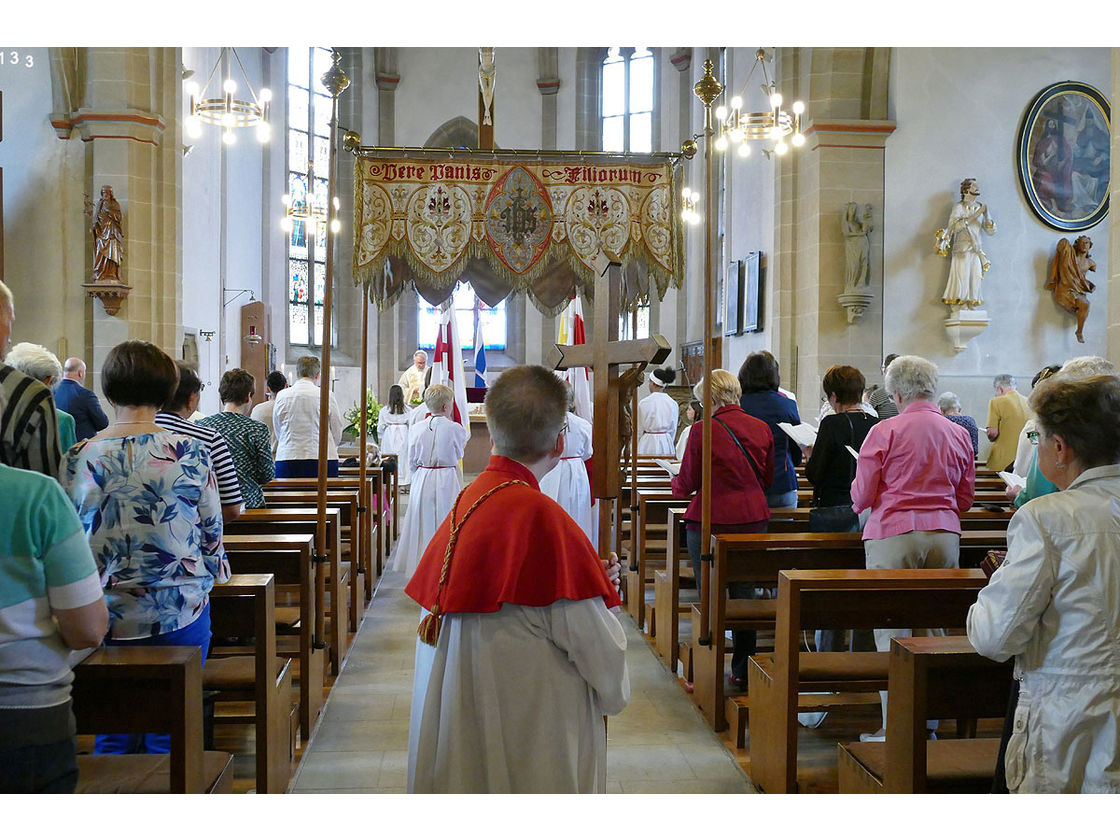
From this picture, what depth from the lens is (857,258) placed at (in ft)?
34.6

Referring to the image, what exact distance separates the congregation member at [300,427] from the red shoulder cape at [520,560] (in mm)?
4781

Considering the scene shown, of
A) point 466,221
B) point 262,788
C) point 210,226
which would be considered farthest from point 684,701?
Result: point 210,226

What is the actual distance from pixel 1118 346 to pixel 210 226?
11367 mm

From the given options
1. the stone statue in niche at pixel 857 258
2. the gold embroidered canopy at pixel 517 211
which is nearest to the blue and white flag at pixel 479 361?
the stone statue in niche at pixel 857 258

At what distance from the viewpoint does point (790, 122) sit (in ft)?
33.1

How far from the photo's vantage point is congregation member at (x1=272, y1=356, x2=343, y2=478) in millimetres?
6945

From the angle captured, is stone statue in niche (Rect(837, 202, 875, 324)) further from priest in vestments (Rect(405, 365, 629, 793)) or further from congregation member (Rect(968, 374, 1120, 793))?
priest in vestments (Rect(405, 365, 629, 793))

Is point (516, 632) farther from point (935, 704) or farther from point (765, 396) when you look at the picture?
point (765, 396)

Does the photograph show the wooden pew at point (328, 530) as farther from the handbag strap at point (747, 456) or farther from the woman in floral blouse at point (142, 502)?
the woman in floral blouse at point (142, 502)

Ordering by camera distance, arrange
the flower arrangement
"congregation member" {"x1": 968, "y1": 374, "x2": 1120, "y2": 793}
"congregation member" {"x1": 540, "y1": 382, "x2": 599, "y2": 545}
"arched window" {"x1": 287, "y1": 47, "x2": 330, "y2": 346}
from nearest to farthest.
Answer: "congregation member" {"x1": 968, "y1": 374, "x2": 1120, "y2": 793}, "congregation member" {"x1": 540, "y1": 382, "x2": 599, "y2": 545}, the flower arrangement, "arched window" {"x1": 287, "y1": 47, "x2": 330, "y2": 346}

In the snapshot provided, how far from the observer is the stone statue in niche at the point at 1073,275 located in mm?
10578

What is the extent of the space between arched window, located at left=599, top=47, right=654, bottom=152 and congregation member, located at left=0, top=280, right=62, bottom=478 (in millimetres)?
18153

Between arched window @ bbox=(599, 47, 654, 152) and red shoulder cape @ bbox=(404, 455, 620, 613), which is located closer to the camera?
red shoulder cape @ bbox=(404, 455, 620, 613)

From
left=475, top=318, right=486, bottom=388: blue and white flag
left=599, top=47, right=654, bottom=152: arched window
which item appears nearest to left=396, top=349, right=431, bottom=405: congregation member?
left=475, top=318, right=486, bottom=388: blue and white flag
